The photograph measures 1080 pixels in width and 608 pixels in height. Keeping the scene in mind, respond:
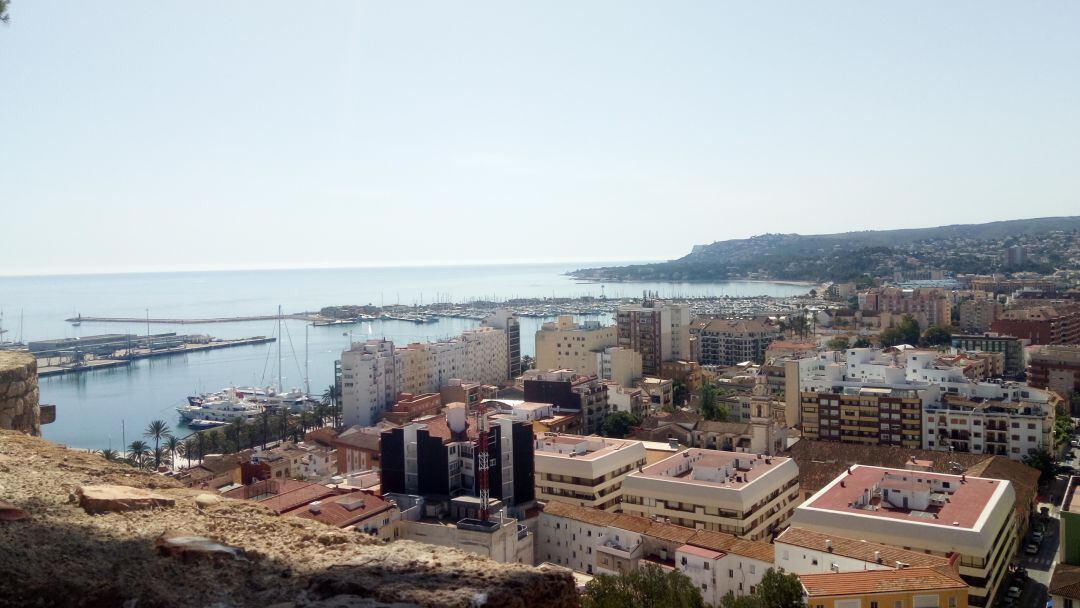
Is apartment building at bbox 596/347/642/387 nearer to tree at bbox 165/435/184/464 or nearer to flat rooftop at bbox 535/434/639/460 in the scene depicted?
flat rooftop at bbox 535/434/639/460

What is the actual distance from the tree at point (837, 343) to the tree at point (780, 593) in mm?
22048

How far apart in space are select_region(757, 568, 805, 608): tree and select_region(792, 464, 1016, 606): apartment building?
2.49 m

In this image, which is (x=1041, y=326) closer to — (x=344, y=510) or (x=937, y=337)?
(x=937, y=337)

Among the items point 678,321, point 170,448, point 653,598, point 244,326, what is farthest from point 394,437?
point 244,326

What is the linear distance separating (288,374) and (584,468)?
26744 millimetres

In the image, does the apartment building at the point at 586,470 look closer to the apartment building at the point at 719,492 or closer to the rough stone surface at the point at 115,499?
the apartment building at the point at 719,492

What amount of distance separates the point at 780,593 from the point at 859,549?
2015mm

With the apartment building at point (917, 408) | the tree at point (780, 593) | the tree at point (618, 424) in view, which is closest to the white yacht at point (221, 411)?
the tree at point (618, 424)

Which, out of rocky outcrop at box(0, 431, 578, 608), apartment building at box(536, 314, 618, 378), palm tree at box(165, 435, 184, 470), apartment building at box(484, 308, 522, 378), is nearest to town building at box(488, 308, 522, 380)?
apartment building at box(484, 308, 522, 378)

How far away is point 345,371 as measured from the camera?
66.3ft

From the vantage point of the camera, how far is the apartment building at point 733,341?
100 ft

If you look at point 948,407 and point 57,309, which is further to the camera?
point 57,309

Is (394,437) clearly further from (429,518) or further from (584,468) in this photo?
(584,468)

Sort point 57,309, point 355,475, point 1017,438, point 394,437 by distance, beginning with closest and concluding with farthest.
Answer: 1. point 394,437
2. point 355,475
3. point 1017,438
4. point 57,309
